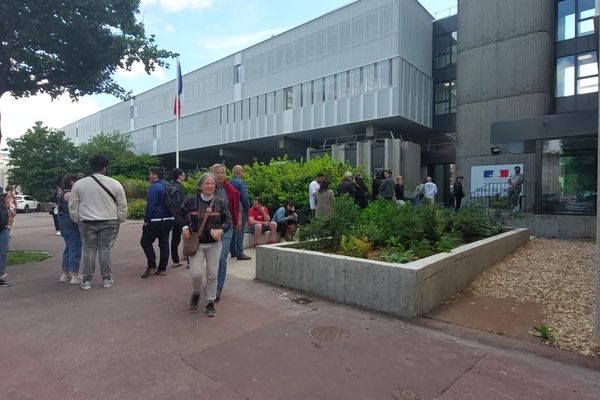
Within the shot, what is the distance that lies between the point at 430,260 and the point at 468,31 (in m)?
20.9

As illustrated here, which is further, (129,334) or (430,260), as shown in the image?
(430,260)

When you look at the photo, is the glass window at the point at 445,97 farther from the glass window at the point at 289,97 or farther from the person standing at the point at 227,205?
the person standing at the point at 227,205

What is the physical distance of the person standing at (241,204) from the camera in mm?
6801

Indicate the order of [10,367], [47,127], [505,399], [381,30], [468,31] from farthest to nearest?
1. [47,127]
2. [381,30]
3. [468,31]
4. [10,367]
5. [505,399]

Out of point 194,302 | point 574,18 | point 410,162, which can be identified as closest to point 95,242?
point 194,302

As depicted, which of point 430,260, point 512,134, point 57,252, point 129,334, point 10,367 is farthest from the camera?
point 512,134

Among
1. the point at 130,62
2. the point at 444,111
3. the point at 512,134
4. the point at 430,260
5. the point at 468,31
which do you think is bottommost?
the point at 430,260

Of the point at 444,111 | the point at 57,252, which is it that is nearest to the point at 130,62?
the point at 57,252

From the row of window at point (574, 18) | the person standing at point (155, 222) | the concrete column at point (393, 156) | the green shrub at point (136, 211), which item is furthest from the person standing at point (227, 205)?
the row of window at point (574, 18)

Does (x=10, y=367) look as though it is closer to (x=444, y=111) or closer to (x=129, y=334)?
(x=129, y=334)

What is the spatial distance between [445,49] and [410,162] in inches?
347

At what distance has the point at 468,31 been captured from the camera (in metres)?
21.4

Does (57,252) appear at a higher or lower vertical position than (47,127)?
lower

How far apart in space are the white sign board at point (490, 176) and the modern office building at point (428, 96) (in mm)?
58
